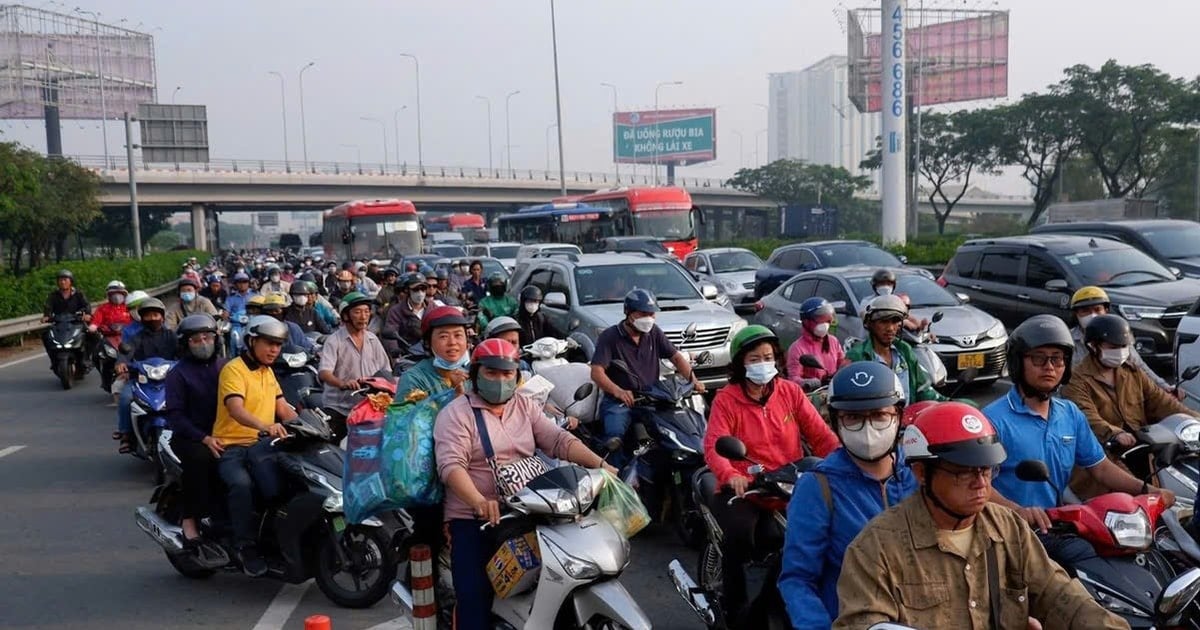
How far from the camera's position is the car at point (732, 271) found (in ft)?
77.4

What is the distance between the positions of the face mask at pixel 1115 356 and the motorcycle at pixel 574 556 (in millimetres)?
2849

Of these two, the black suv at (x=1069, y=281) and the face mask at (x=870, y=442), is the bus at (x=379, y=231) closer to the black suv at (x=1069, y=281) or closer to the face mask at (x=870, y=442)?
the black suv at (x=1069, y=281)

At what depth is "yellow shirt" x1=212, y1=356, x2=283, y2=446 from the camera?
6.51 metres

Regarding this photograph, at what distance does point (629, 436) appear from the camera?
24.2 feet

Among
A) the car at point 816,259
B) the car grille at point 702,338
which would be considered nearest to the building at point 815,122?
the car at point 816,259

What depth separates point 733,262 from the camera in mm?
26047

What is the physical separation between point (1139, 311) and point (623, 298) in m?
5.88

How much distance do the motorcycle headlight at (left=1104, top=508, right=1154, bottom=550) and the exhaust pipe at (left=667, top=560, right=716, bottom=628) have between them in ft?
6.00

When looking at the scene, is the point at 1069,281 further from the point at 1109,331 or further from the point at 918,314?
the point at 1109,331

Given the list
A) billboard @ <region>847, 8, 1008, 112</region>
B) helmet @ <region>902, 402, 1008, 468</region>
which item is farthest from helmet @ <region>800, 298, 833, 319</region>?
billboard @ <region>847, 8, 1008, 112</region>

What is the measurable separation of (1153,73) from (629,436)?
44.1 metres

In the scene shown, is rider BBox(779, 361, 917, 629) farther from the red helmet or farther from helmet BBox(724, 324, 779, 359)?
helmet BBox(724, 324, 779, 359)

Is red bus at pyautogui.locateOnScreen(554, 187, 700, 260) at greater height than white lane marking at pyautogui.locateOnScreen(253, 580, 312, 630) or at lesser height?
greater

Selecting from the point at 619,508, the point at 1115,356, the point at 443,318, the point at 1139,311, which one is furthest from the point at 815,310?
the point at 1139,311
